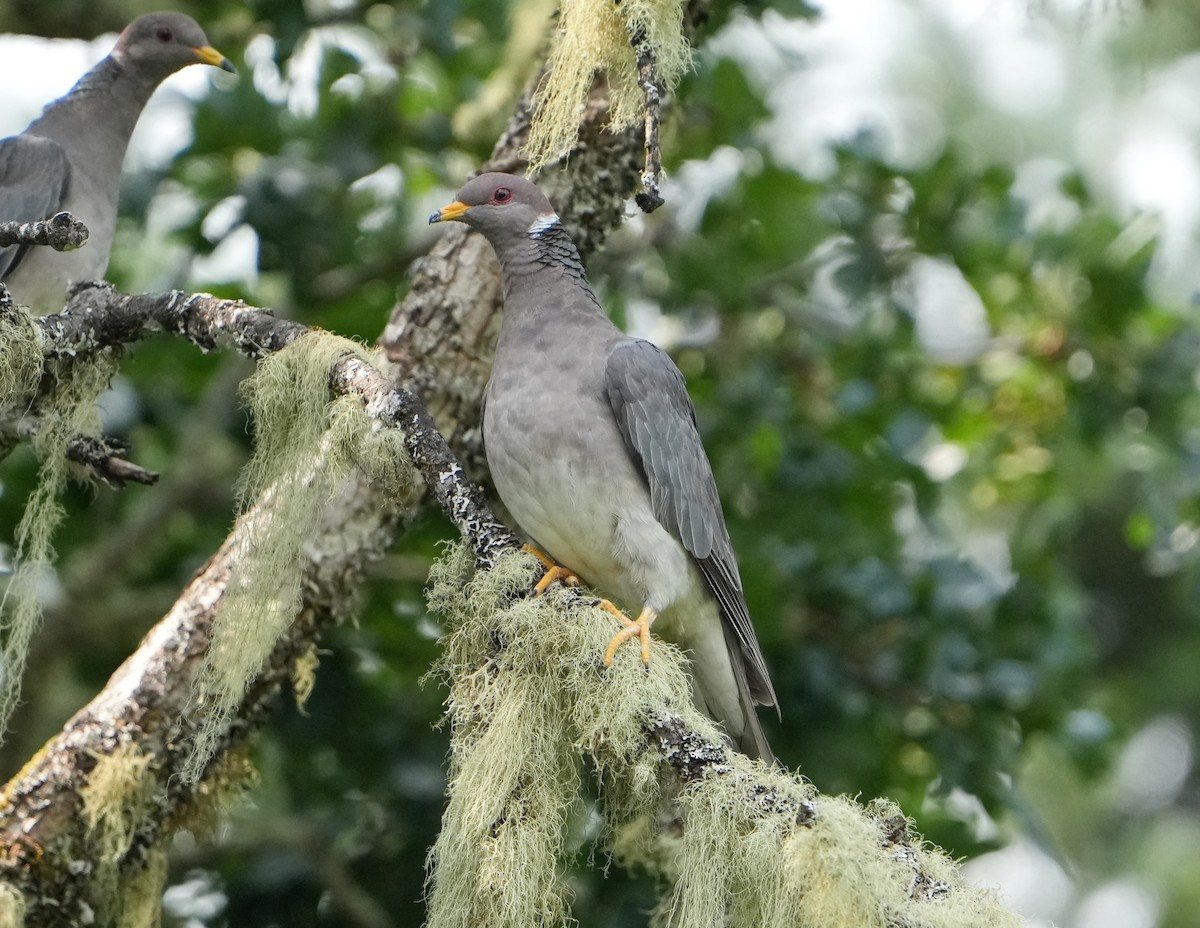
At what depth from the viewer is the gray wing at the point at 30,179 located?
4.28 metres

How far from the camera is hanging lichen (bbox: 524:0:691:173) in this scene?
3207 millimetres

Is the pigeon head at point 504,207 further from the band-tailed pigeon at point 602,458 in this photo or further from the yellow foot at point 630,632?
the yellow foot at point 630,632

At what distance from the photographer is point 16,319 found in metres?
3.07

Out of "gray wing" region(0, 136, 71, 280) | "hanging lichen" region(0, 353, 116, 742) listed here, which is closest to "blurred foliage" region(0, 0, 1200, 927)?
"gray wing" region(0, 136, 71, 280)

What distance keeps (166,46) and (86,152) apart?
485 mm

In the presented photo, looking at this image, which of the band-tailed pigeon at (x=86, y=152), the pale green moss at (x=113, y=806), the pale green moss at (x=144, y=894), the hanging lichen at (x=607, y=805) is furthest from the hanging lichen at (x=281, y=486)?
the band-tailed pigeon at (x=86, y=152)

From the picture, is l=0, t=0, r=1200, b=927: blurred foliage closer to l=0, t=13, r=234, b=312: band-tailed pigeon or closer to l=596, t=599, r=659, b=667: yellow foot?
l=0, t=13, r=234, b=312: band-tailed pigeon

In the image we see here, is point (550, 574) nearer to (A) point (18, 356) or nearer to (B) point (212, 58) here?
(A) point (18, 356)

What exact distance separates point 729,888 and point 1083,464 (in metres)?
3.51

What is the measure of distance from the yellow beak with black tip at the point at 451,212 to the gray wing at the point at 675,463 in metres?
0.61

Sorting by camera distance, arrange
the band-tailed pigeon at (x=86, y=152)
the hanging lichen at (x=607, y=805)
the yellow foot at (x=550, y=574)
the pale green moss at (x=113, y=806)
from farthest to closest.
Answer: the band-tailed pigeon at (x=86, y=152), the pale green moss at (x=113, y=806), the yellow foot at (x=550, y=574), the hanging lichen at (x=607, y=805)

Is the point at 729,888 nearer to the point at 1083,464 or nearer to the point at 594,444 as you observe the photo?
the point at 594,444

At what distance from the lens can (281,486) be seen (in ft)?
9.95

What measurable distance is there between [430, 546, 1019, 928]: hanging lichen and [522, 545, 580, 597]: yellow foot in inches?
4.0
